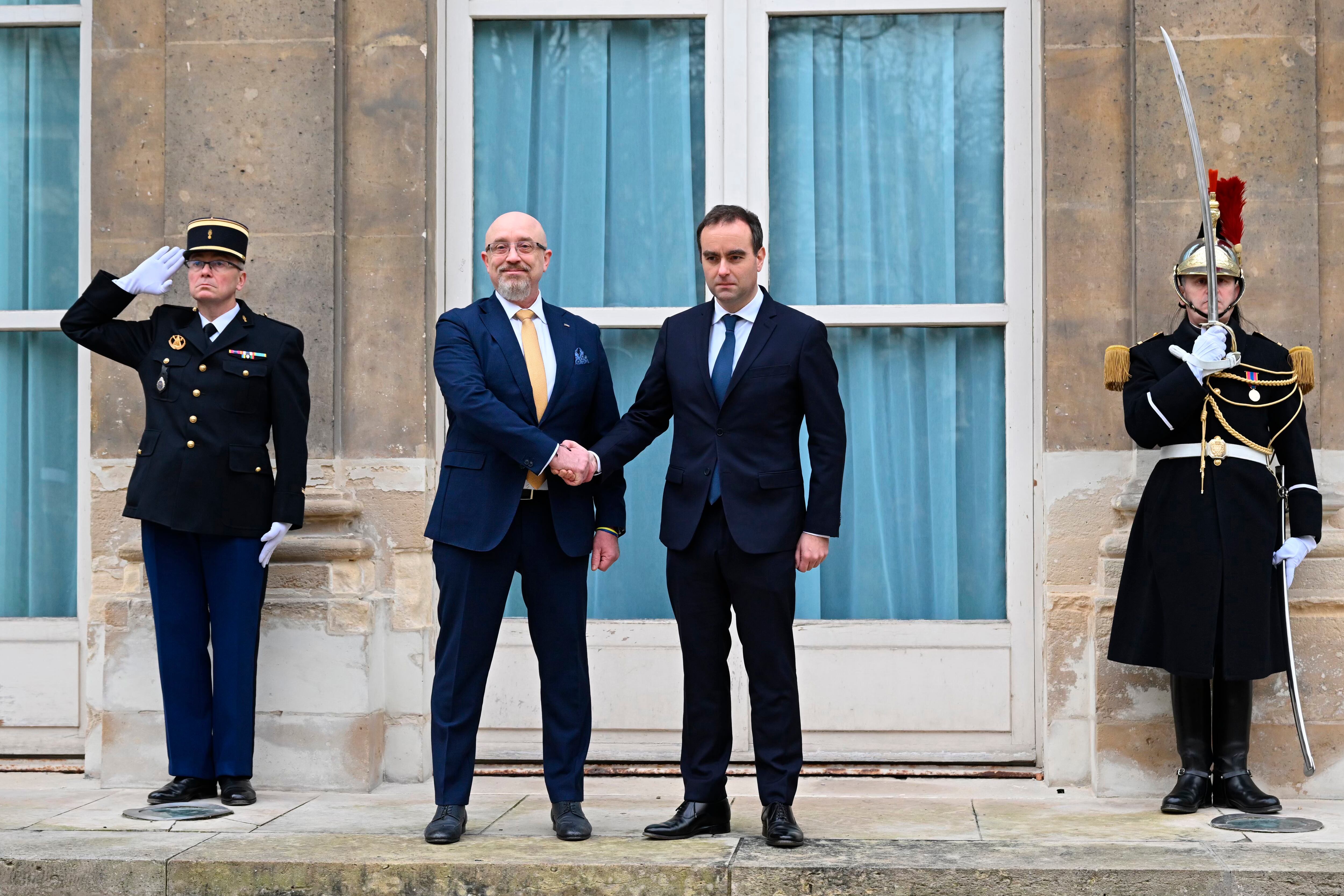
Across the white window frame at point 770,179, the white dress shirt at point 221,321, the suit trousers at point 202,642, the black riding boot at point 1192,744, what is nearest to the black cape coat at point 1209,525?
the black riding boot at point 1192,744

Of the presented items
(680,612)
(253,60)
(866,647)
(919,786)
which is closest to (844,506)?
(866,647)

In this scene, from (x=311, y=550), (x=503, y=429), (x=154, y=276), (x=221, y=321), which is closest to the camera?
(x=503, y=429)

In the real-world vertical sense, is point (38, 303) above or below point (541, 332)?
above

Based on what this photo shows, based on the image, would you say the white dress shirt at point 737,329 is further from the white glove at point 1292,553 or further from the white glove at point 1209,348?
the white glove at point 1292,553

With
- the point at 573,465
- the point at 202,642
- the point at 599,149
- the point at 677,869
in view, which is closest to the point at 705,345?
the point at 573,465

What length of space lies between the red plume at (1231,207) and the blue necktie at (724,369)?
1.71 meters

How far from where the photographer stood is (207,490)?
5207 millimetres

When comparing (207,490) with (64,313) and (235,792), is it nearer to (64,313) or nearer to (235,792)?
(235,792)

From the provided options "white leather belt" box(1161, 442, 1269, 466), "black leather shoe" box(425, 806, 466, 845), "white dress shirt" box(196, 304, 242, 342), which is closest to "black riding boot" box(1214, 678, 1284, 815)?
"white leather belt" box(1161, 442, 1269, 466)

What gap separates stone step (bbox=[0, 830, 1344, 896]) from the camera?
4277 mm

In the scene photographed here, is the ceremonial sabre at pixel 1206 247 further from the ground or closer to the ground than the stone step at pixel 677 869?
further from the ground

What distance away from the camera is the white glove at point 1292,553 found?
5090mm

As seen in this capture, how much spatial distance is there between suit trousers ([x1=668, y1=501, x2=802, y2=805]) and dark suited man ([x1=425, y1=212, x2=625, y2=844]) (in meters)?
0.31

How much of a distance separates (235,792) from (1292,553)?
3.57 metres
